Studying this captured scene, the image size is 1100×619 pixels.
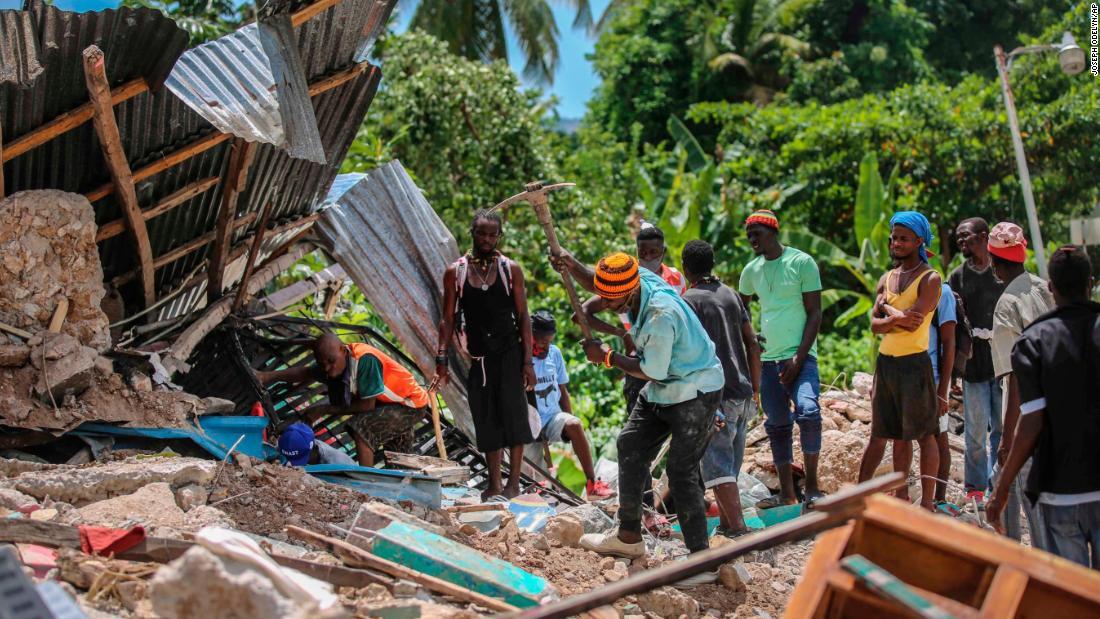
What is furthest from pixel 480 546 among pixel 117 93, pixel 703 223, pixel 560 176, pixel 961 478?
pixel 560 176

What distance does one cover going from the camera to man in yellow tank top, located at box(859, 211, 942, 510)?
5891 mm

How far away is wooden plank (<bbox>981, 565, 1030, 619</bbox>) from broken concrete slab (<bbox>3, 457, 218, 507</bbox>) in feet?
12.3

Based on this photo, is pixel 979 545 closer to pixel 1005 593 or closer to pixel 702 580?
pixel 1005 593

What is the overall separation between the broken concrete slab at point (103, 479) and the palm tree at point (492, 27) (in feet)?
56.8

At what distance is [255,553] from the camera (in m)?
3.69

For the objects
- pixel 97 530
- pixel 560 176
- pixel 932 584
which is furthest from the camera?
pixel 560 176

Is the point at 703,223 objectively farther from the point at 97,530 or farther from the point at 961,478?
the point at 97,530

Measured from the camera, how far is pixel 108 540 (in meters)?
4.43

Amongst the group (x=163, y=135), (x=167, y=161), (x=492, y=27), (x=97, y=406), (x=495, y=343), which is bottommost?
(x=97, y=406)

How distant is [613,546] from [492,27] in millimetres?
19286

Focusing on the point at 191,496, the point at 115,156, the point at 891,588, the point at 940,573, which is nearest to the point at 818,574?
the point at 891,588

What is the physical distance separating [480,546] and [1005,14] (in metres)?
23.6

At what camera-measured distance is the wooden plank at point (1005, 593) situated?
3.15 m

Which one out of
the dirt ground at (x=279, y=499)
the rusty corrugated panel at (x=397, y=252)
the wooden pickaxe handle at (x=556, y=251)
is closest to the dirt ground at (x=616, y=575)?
the dirt ground at (x=279, y=499)
